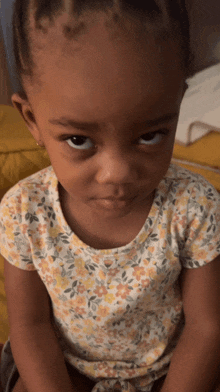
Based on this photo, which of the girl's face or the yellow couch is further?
the yellow couch

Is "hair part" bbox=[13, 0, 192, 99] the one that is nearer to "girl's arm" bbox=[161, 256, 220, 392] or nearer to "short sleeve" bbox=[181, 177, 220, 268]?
"short sleeve" bbox=[181, 177, 220, 268]

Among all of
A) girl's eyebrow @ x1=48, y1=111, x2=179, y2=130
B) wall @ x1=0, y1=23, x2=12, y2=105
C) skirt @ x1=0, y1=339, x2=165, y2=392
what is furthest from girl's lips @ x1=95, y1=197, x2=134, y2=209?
wall @ x1=0, y1=23, x2=12, y2=105

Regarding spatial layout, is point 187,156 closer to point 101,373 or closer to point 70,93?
point 101,373

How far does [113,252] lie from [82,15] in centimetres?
37

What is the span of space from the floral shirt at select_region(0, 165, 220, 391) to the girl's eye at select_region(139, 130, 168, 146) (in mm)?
170

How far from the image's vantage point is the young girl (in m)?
0.39

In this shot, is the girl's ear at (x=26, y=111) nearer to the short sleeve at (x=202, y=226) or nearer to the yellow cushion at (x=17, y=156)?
the short sleeve at (x=202, y=226)

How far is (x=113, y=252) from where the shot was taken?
620mm

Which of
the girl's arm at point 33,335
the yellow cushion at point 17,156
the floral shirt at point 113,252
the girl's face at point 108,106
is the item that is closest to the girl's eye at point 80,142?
the girl's face at point 108,106

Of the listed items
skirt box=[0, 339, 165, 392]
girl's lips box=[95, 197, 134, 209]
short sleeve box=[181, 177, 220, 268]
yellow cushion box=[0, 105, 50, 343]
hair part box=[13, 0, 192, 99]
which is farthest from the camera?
yellow cushion box=[0, 105, 50, 343]

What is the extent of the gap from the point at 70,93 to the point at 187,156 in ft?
2.77

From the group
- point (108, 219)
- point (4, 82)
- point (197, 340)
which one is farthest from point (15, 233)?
point (4, 82)

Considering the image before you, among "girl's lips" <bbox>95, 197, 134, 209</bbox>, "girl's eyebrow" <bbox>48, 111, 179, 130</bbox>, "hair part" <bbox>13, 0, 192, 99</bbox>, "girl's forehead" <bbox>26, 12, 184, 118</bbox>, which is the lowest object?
"girl's lips" <bbox>95, 197, 134, 209</bbox>

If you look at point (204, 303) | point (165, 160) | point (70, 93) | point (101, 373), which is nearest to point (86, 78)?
point (70, 93)
